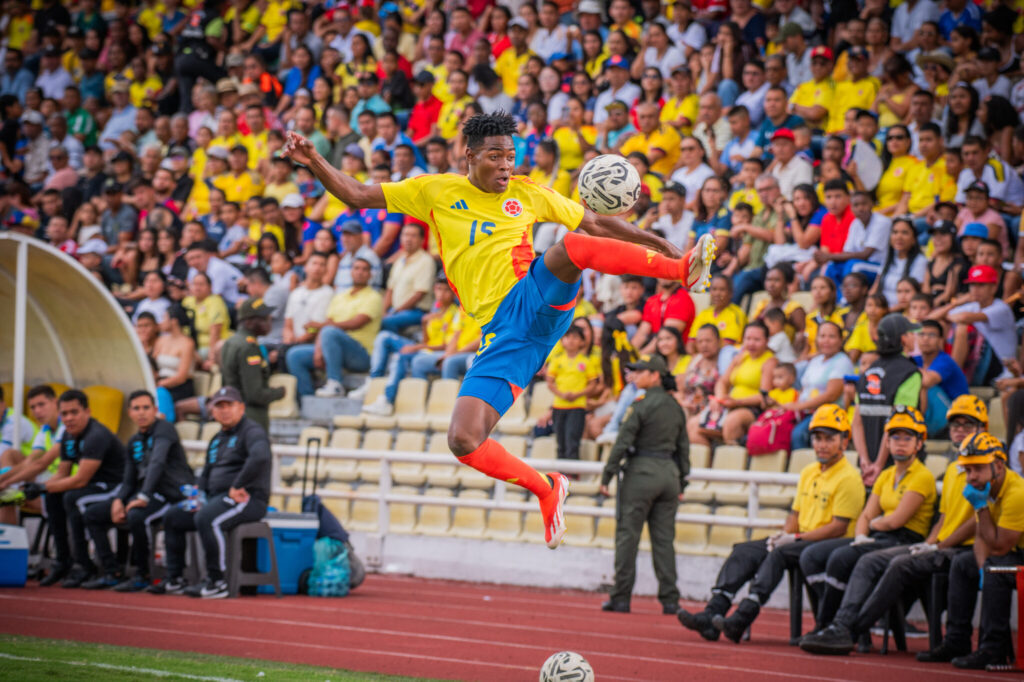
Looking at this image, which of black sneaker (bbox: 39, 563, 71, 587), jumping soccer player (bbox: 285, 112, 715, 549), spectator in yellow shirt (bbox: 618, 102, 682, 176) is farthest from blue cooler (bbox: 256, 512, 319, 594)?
spectator in yellow shirt (bbox: 618, 102, 682, 176)

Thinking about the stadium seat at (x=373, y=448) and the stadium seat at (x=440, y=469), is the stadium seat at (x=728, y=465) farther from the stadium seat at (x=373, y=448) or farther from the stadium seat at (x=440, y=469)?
the stadium seat at (x=373, y=448)

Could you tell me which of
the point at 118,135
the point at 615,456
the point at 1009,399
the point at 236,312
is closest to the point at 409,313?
the point at 236,312

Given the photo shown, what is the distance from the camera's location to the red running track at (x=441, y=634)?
26.9 feet

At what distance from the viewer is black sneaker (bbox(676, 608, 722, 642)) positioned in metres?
9.55

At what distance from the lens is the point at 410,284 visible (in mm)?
16266

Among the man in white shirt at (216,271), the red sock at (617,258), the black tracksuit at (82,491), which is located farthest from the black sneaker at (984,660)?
the man in white shirt at (216,271)

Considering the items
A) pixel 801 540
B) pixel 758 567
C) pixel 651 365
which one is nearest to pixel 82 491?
pixel 651 365

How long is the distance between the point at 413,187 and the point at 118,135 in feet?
54.7

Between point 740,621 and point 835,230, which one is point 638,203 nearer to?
point 835,230

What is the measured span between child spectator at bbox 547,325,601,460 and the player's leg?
6562 mm

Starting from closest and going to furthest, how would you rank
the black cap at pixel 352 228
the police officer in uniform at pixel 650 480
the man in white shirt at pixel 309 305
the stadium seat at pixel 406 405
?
the police officer in uniform at pixel 650 480 → the stadium seat at pixel 406 405 → the man in white shirt at pixel 309 305 → the black cap at pixel 352 228

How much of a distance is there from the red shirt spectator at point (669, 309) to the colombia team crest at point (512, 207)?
657 cm

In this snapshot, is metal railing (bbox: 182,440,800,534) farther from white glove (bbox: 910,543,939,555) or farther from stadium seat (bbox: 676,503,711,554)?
white glove (bbox: 910,543,939,555)

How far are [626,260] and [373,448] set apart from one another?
8936 millimetres
